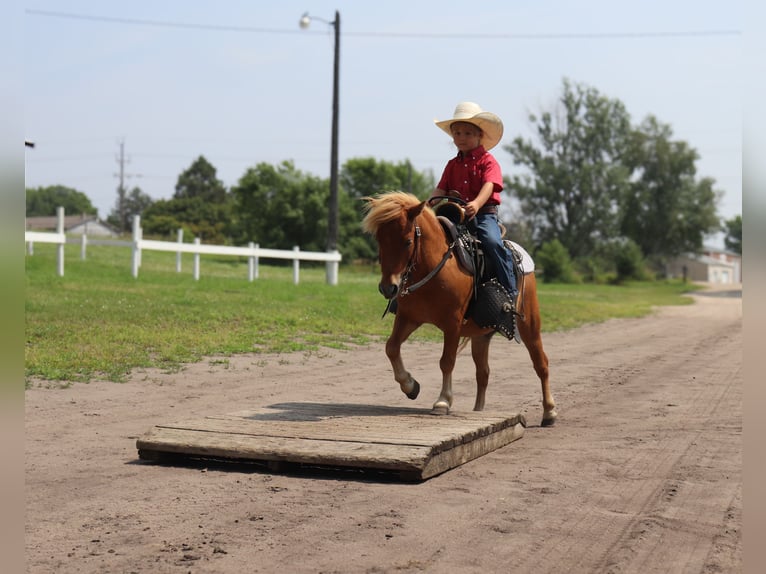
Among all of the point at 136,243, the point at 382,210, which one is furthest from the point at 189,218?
the point at 382,210

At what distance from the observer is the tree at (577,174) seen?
77.9 m

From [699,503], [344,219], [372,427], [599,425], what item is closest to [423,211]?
[372,427]

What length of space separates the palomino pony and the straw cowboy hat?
3.44 ft

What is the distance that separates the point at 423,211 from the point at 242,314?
9.78 metres

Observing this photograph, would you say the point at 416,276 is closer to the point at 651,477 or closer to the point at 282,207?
the point at 651,477

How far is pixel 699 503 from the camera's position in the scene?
5695 millimetres

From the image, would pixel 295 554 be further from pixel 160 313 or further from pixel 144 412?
pixel 160 313

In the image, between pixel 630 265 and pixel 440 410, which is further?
pixel 630 265

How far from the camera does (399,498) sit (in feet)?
18.9

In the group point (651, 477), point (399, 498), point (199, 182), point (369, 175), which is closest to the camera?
point (399, 498)

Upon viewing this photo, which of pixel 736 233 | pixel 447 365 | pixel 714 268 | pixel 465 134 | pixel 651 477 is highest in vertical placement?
pixel 465 134

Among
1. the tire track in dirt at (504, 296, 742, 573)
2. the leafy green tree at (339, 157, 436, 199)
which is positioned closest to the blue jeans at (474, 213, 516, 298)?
the tire track in dirt at (504, 296, 742, 573)

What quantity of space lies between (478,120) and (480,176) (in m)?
0.52

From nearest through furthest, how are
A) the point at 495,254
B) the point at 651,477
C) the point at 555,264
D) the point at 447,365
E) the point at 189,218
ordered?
the point at 651,477
the point at 447,365
the point at 495,254
the point at 555,264
the point at 189,218
